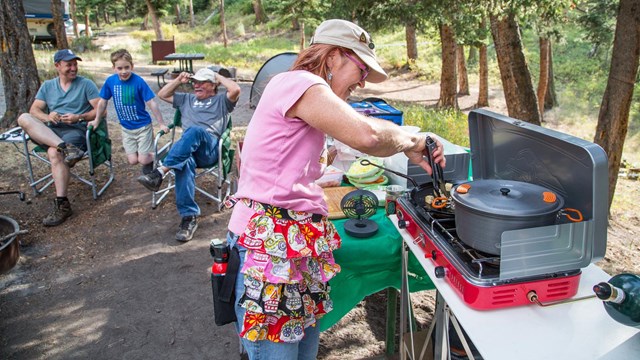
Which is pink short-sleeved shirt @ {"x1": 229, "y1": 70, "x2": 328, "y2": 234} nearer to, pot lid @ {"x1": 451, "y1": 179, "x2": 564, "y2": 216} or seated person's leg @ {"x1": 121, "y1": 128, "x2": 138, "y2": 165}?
pot lid @ {"x1": 451, "y1": 179, "x2": 564, "y2": 216}

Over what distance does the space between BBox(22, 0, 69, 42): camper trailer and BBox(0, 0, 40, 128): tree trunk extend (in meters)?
12.8

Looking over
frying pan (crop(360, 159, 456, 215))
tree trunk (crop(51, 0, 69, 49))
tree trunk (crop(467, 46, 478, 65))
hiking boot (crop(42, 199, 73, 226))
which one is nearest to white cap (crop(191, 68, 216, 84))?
hiking boot (crop(42, 199, 73, 226))

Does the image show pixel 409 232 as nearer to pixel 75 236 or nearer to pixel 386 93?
pixel 75 236

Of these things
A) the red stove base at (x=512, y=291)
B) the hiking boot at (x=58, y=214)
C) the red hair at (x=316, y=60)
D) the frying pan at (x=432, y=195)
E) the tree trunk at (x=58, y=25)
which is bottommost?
the hiking boot at (x=58, y=214)

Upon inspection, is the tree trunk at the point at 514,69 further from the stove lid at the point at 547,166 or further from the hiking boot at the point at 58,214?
the hiking boot at the point at 58,214

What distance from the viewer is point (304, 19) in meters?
15.0

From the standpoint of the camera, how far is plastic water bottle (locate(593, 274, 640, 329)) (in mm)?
1203

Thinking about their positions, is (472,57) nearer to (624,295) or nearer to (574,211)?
(574,211)

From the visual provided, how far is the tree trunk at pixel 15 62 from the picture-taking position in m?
6.45

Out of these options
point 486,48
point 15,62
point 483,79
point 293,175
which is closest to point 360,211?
point 293,175

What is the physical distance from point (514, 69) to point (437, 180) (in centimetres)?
428

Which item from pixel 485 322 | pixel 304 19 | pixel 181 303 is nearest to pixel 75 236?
pixel 181 303

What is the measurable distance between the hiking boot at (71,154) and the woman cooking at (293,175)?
12.7 ft

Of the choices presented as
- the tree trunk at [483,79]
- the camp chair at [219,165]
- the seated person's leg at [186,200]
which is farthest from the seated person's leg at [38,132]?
the tree trunk at [483,79]
